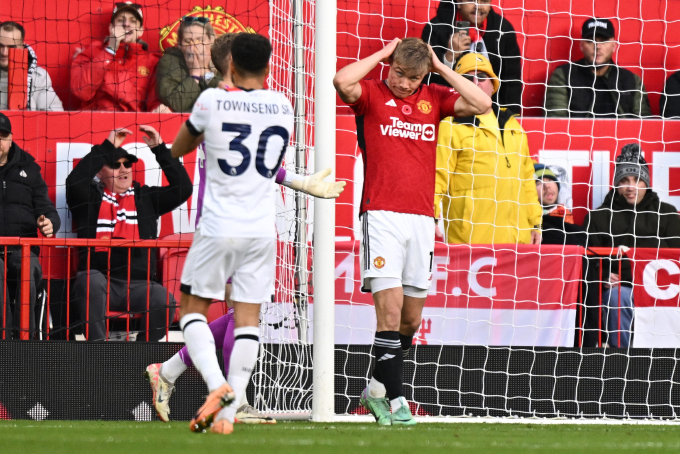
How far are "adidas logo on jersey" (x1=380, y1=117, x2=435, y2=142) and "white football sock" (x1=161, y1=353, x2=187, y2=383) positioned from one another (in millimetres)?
1628

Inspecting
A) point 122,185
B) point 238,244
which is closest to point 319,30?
point 238,244

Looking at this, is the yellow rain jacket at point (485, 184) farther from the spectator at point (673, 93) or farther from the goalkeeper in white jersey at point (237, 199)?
the goalkeeper in white jersey at point (237, 199)

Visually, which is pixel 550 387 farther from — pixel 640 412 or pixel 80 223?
pixel 80 223

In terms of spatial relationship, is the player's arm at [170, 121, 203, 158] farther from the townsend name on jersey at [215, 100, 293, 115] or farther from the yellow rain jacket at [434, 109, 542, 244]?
the yellow rain jacket at [434, 109, 542, 244]

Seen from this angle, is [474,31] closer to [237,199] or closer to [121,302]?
[121,302]

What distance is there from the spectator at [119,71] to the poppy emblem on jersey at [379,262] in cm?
399

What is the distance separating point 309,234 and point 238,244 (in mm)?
2154

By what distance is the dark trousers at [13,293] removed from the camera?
20.9 ft

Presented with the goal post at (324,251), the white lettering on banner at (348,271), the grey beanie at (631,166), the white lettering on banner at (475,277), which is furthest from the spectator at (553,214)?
the goal post at (324,251)

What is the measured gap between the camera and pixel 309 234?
627 cm

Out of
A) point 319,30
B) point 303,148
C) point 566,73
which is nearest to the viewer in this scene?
point 319,30

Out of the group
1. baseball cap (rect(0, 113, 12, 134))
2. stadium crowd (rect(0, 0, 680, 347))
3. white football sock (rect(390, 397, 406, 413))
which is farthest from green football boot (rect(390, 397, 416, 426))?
baseball cap (rect(0, 113, 12, 134))

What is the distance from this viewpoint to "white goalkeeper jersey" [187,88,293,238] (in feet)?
13.4

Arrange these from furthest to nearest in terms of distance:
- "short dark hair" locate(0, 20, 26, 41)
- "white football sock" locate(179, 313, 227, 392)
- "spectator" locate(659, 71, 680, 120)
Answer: "spectator" locate(659, 71, 680, 120), "short dark hair" locate(0, 20, 26, 41), "white football sock" locate(179, 313, 227, 392)
